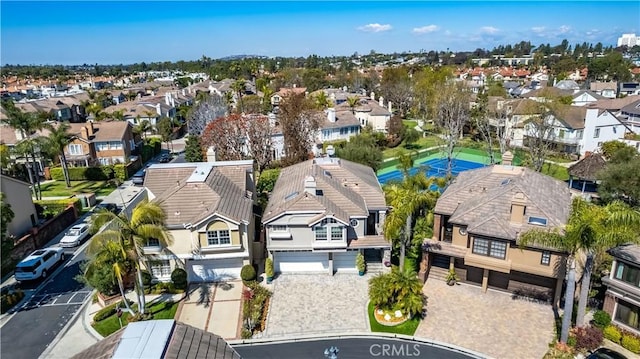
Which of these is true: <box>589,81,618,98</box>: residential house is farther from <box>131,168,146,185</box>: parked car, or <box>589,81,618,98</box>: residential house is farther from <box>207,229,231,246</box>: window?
<box>207,229,231,246</box>: window

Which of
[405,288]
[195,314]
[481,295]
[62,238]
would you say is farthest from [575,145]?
[62,238]

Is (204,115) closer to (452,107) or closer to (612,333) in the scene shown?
(452,107)

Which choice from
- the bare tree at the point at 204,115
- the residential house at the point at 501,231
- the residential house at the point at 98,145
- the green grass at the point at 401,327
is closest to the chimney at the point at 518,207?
the residential house at the point at 501,231

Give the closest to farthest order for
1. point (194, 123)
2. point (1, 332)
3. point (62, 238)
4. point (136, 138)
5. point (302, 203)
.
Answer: point (1, 332) < point (302, 203) < point (62, 238) < point (136, 138) < point (194, 123)

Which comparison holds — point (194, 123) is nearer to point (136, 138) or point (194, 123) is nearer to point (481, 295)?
point (136, 138)

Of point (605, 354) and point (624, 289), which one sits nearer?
point (605, 354)

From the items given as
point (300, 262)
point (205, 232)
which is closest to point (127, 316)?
point (205, 232)
